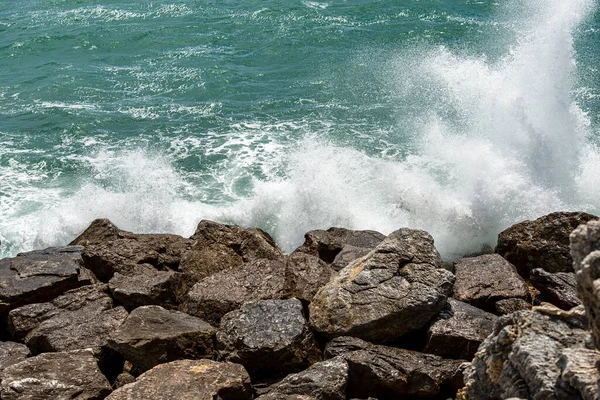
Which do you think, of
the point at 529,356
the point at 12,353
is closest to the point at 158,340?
the point at 12,353

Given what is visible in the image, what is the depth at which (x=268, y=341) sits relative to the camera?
8148 millimetres

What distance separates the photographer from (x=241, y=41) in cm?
2741

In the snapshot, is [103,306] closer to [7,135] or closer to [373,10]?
[7,135]

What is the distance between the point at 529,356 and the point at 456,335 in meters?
3.26

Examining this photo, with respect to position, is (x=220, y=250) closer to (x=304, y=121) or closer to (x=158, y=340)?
(x=158, y=340)

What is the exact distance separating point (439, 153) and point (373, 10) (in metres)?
13.8

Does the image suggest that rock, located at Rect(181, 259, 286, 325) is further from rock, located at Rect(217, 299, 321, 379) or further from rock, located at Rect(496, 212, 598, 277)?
rock, located at Rect(496, 212, 598, 277)

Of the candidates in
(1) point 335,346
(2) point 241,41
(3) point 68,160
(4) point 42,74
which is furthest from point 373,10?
(1) point 335,346

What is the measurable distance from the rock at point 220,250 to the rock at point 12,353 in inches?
105

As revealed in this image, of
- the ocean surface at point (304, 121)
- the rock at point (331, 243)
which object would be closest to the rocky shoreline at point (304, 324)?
the rock at point (331, 243)

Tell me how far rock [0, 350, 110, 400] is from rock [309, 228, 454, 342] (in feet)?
8.22

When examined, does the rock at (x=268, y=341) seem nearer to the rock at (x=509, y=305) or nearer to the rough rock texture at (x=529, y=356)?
the rock at (x=509, y=305)

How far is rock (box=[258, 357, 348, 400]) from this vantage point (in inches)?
281

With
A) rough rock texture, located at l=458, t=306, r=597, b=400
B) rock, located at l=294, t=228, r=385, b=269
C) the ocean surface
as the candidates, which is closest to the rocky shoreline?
rough rock texture, located at l=458, t=306, r=597, b=400
